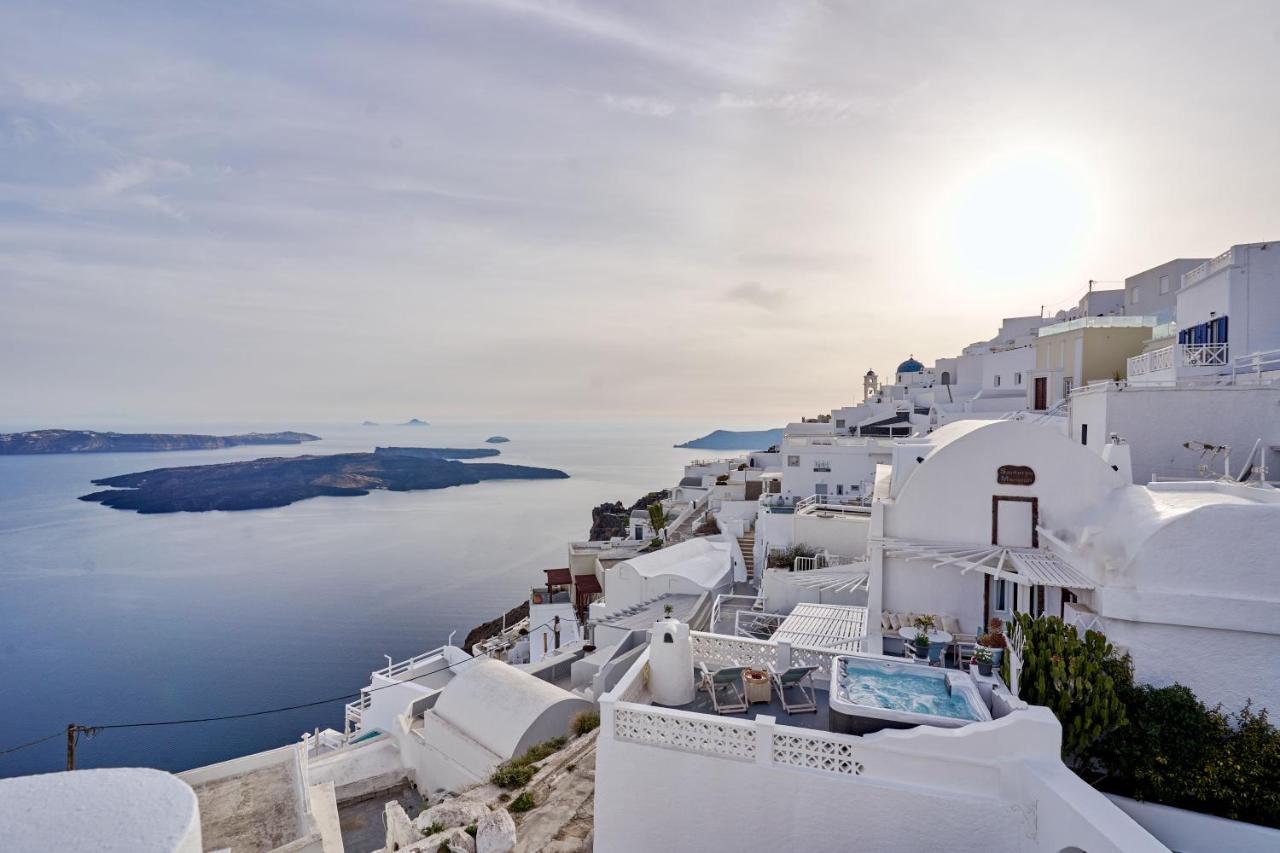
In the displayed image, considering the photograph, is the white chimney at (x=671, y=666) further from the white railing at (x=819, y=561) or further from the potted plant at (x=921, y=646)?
the white railing at (x=819, y=561)

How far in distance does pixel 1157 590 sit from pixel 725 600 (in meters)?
12.4

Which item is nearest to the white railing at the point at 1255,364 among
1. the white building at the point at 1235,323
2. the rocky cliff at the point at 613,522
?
→ the white building at the point at 1235,323

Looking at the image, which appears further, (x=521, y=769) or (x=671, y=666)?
(x=521, y=769)

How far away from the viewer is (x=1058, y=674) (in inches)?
297

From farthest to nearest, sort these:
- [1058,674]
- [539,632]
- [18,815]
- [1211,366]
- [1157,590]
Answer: [539,632]
[1211,366]
[1157,590]
[1058,674]
[18,815]

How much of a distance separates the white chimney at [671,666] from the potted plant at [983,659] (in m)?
4.14

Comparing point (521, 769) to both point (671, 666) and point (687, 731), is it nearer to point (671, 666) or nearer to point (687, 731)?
point (671, 666)

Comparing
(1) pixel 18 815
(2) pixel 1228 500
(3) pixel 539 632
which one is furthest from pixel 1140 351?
(1) pixel 18 815

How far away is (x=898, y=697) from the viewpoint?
293 inches

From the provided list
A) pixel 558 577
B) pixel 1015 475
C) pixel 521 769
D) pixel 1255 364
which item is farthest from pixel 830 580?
pixel 558 577

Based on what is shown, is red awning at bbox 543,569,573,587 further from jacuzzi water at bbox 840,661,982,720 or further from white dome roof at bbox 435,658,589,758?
jacuzzi water at bbox 840,661,982,720

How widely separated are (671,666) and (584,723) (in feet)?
19.6

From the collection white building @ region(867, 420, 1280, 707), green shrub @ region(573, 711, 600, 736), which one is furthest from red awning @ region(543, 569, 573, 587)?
white building @ region(867, 420, 1280, 707)

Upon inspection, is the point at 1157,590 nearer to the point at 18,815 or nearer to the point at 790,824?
the point at 790,824
